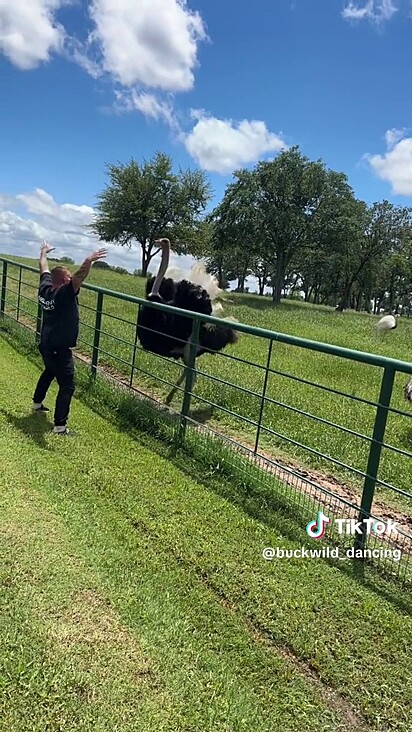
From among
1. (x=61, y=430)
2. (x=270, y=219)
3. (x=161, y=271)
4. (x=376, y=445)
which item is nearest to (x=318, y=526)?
(x=376, y=445)

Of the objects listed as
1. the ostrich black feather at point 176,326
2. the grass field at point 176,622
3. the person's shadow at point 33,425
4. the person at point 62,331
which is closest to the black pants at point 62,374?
the person at point 62,331

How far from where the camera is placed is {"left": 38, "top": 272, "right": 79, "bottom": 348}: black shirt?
4.76m

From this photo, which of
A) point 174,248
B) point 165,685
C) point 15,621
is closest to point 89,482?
point 15,621

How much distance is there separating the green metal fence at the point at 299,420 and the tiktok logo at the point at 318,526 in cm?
14

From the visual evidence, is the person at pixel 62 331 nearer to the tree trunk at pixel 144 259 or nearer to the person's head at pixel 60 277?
the person's head at pixel 60 277

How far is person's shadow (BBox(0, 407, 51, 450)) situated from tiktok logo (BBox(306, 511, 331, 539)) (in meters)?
2.15

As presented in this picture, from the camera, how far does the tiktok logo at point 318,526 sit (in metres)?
3.42

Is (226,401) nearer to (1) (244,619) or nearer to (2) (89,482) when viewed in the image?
(2) (89,482)

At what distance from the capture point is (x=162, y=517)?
3.45m

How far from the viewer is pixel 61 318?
4824 millimetres

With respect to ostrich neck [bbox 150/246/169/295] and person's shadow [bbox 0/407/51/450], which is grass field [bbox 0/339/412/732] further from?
ostrich neck [bbox 150/246/169/295]

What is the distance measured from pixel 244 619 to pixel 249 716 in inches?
21.8

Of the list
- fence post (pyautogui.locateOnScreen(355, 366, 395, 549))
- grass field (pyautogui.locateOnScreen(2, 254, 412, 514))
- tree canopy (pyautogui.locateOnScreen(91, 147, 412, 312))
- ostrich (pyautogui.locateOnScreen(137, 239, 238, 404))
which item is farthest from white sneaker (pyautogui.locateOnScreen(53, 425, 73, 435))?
tree canopy (pyautogui.locateOnScreen(91, 147, 412, 312))

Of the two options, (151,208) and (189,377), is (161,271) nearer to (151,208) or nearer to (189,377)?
(189,377)
